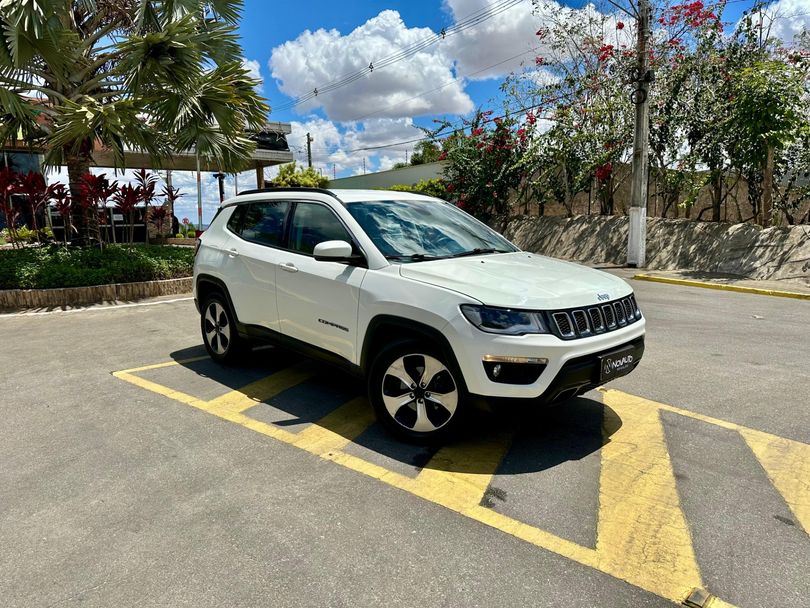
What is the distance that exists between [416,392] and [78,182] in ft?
32.5

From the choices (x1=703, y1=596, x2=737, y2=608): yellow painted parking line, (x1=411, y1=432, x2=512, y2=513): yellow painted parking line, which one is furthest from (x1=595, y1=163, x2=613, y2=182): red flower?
(x1=703, y1=596, x2=737, y2=608): yellow painted parking line

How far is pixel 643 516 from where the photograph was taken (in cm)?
295

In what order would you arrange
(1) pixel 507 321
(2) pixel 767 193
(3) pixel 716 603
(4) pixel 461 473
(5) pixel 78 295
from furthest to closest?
(2) pixel 767 193
(5) pixel 78 295
(4) pixel 461 473
(1) pixel 507 321
(3) pixel 716 603

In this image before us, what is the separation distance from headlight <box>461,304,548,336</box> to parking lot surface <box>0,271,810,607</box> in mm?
518

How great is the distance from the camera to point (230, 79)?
1040 centimetres

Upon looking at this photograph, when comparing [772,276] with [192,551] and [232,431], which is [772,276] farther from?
[192,551]

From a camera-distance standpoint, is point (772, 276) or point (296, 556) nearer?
point (296, 556)

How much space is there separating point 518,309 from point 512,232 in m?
16.1

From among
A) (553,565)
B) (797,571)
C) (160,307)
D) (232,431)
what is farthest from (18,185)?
(797,571)

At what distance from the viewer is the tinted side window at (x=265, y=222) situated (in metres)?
4.83

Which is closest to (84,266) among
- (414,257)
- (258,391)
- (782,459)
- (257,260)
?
(257,260)

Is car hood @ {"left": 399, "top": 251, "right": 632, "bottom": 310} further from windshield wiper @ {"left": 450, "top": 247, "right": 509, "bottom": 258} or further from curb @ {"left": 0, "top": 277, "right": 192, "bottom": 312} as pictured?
curb @ {"left": 0, "top": 277, "right": 192, "bottom": 312}

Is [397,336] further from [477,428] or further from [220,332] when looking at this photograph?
[220,332]

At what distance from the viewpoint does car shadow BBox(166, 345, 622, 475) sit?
348 centimetres
